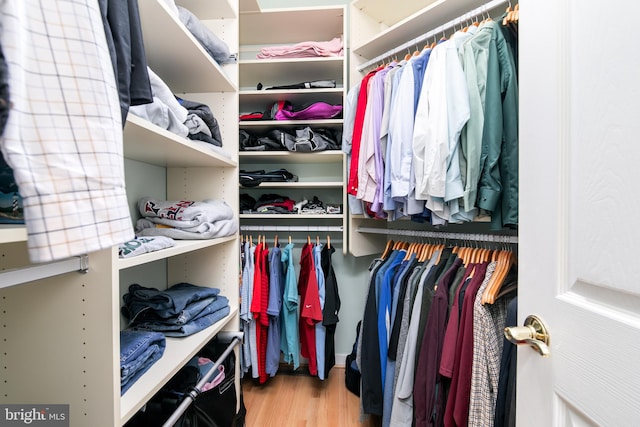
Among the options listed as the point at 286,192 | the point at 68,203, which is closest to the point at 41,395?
the point at 68,203

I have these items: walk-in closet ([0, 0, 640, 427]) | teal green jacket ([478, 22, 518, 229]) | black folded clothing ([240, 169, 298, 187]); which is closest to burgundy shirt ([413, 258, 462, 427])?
walk-in closet ([0, 0, 640, 427])

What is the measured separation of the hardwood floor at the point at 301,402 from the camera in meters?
1.61

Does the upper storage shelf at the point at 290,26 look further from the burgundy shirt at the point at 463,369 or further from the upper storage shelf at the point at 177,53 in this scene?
the burgundy shirt at the point at 463,369

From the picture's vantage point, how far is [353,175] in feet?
5.14

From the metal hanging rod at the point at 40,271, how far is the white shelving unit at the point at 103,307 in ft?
0.06

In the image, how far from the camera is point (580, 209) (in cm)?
47

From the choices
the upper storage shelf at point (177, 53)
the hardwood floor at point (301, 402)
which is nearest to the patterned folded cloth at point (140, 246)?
the upper storage shelf at point (177, 53)

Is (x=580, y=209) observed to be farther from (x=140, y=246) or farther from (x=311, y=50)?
(x=311, y=50)

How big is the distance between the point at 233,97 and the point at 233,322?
1.11m

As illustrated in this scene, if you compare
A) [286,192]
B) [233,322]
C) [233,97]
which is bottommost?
[233,322]

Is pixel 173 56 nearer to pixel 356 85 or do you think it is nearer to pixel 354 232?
pixel 356 85

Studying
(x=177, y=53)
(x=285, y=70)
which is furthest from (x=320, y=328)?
(x=285, y=70)

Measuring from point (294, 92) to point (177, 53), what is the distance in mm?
850

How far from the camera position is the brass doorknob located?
1.73 ft
